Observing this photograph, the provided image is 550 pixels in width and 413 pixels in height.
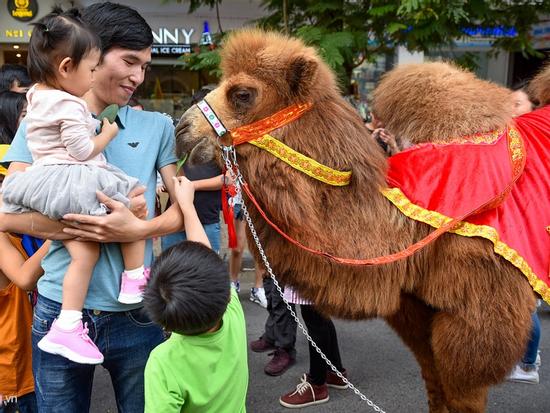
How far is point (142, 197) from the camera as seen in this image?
1.96 metres

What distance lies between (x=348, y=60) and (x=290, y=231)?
130 inches

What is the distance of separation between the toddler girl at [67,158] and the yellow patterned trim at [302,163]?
0.60m

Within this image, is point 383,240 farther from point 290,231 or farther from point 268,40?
point 268,40

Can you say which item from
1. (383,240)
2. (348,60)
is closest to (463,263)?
(383,240)

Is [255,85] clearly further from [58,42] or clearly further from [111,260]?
[111,260]

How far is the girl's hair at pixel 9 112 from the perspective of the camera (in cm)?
307

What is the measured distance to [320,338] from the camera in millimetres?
3635

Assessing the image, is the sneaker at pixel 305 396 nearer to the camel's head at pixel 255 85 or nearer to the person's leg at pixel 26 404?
the person's leg at pixel 26 404

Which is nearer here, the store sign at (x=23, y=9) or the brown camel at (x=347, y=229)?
the brown camel at (x=347, y=229)

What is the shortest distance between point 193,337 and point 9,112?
7.13ft

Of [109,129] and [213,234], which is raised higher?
[109,129]

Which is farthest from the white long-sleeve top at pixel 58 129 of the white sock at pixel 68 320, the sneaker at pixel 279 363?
the sneaker at pixel 279 363

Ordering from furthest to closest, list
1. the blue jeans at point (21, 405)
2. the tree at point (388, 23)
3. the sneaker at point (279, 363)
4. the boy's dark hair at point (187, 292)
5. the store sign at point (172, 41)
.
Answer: the store sign at point (172, 41)
the tree at point (388, 23)
the sneaker at point (279, 363)
the blue jeans at point (21, 405)
the boy's dark hair at point (187, 292)

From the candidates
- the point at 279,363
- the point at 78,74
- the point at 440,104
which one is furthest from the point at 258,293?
the point at 78,74
